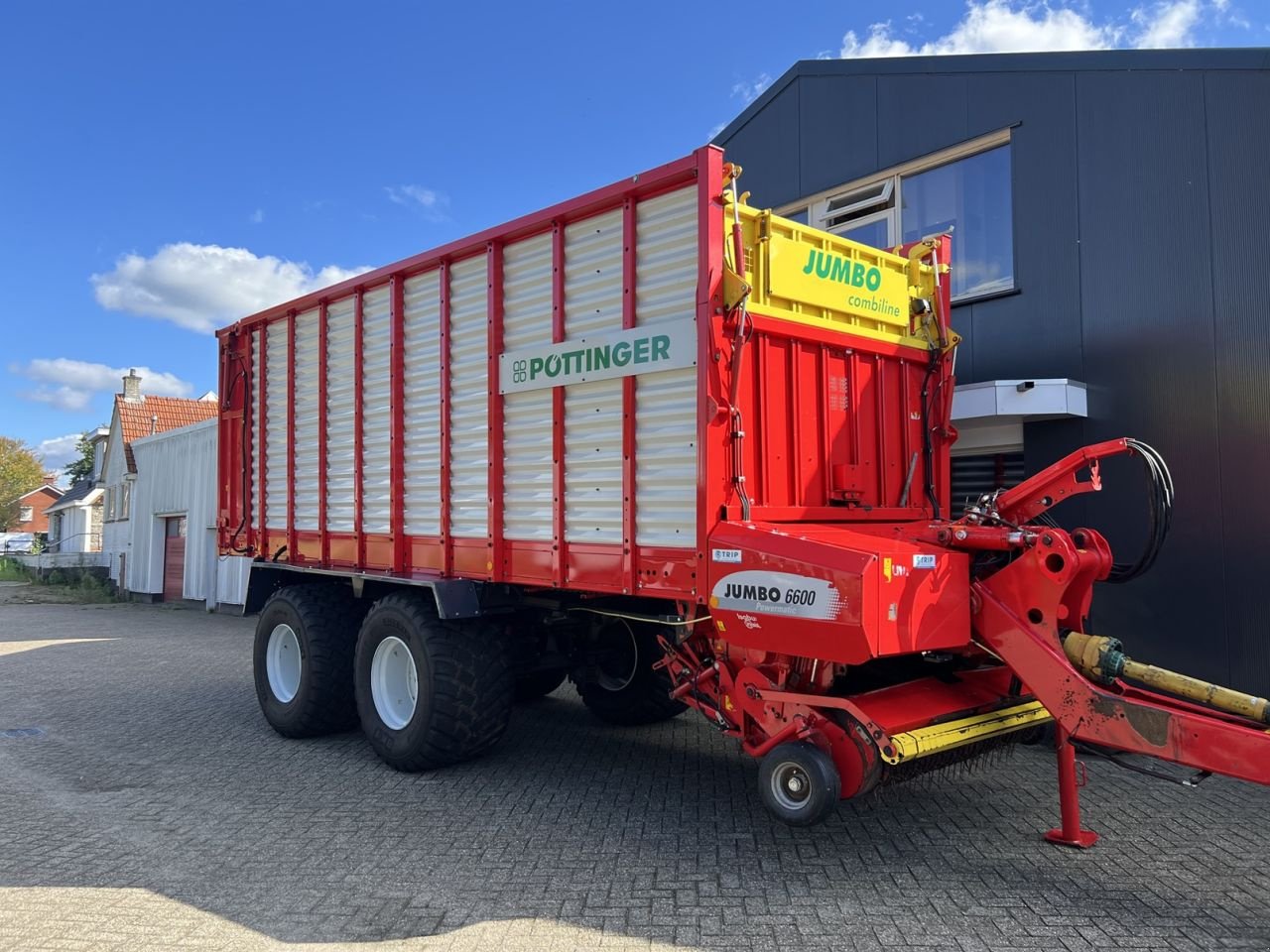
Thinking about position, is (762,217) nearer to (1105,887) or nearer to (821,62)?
(1105,887)

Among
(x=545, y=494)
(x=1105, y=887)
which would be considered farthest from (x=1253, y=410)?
(x=545, y=494)

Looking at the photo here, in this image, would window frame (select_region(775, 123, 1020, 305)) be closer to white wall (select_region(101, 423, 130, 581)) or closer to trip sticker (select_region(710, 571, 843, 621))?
trip sticker (select_region(710, 571, 843, 621))

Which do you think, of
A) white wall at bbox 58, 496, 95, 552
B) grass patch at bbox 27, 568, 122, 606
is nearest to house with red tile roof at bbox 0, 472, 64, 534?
white wall at bbox 58, 496, 95, 552

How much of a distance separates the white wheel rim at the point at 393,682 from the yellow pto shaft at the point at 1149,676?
4.06 metres

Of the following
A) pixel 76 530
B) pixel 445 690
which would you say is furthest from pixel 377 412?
pixel 76 530

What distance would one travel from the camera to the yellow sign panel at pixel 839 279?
4965 millimetres

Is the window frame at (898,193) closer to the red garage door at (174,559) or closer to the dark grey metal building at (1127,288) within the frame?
the dark grey metal building at (1127,288)

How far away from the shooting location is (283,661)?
7.48m

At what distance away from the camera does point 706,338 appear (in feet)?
14.8

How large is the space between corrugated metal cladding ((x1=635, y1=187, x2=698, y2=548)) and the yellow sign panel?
500 millimetres

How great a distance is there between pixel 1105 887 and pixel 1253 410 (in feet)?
12.6

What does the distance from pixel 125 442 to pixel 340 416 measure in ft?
70.2

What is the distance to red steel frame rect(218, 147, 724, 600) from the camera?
455 cm

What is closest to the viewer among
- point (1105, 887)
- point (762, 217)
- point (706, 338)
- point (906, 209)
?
point (1105, 887)
